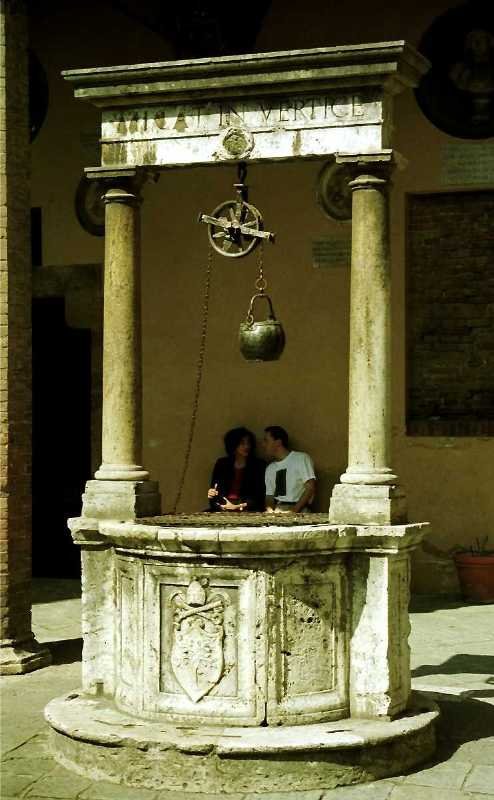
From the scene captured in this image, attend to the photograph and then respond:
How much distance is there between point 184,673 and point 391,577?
0.99 meters

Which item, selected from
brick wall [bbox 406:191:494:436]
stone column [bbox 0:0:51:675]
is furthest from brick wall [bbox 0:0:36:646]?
brick wall [bbox 406:191:494:436]

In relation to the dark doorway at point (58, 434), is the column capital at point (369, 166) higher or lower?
higher

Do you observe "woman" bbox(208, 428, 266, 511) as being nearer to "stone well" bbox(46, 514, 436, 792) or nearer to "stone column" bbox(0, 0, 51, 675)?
"stone column" bbox(0, 0, 51, 675)

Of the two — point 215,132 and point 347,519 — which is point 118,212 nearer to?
point 215,132

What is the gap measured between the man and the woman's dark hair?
0.28m

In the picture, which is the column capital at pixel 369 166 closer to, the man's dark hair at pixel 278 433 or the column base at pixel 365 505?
the column base at pixel 365 505

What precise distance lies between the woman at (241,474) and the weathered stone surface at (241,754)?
4475 mm

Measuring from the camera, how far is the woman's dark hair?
33.7 feet

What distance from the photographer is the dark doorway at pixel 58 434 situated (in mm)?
11148

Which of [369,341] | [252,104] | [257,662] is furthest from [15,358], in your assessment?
[257,662]

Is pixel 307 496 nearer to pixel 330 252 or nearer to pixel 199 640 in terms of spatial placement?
pixel 330 252

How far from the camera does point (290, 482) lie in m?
9.90

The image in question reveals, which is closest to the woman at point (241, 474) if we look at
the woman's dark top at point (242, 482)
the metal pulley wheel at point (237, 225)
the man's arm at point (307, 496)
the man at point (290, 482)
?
the woman's dark top at point (242, 482)

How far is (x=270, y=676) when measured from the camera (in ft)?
17.7
